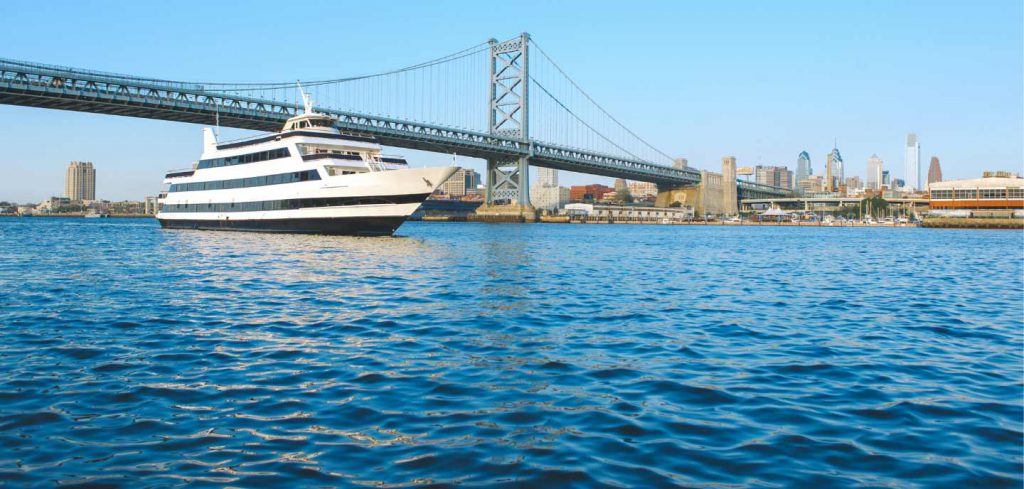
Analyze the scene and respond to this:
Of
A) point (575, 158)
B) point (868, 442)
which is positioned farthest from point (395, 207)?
point (575, 158)

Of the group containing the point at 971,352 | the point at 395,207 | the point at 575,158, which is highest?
the point at 575,158

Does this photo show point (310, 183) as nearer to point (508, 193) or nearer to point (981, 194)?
point (508, 193)

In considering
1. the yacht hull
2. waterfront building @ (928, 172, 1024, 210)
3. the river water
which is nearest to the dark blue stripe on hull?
the yacht hull

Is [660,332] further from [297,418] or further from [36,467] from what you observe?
[36,467]

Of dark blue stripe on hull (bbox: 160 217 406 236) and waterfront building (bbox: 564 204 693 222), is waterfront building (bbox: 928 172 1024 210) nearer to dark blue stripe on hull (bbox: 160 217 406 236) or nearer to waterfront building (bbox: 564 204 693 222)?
waterfront building (bbox: 564 204 693 222)

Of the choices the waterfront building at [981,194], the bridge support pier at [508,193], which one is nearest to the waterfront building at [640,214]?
the bridge support pier at [508,193]

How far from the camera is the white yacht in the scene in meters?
35.8

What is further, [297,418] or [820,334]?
[820,334]

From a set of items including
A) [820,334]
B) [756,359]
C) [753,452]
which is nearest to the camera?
[753,452]

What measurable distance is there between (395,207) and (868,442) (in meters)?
32.1

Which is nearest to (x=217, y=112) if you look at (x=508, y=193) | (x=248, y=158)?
(x=248, y=158)

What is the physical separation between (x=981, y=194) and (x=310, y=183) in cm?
10165

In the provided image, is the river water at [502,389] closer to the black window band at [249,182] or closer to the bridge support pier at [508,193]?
the black window band at [249,182]

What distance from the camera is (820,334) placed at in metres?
10.2
